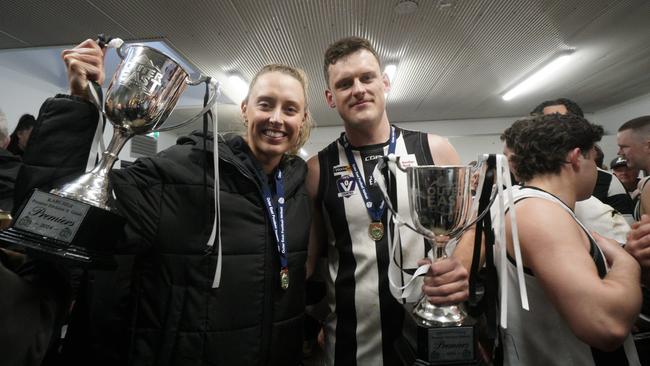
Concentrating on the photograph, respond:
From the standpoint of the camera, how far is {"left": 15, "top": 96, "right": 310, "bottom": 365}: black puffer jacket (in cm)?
91

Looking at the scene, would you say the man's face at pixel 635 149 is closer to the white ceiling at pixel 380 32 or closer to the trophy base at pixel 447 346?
the white ceiling at pixel 380 32

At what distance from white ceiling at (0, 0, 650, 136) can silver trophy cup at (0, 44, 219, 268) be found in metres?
1.99

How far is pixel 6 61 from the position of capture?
14.3 ft

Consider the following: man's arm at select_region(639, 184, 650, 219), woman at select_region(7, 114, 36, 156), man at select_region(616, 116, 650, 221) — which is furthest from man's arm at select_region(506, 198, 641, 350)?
woman at select_region(7, 114, 36, 156)

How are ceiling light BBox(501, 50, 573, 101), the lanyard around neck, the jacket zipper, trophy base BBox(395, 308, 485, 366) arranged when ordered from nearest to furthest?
trophy base BBox(395, 308, 485, 366) < the jacket zipper < the lanyard around neck < ceiling light BBox(501, 50, 573, 101)

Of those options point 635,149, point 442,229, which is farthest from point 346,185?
point 635,149

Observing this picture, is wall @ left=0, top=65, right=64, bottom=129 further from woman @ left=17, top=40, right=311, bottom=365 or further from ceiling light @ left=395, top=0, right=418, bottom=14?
ceiling light @ left=395, top=0, right=418, bottom=14

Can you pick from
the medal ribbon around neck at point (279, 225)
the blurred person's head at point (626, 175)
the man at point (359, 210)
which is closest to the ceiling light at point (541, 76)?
the blurred person's head at point (626, 175)

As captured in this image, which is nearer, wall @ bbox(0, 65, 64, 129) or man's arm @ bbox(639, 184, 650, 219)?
man's arm @ bbox(639, 184, 650, 219)

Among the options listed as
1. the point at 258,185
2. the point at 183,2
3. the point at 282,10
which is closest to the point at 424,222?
the point at 258,185

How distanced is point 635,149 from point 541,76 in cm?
275

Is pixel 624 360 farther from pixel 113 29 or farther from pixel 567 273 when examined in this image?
pixel 113 29

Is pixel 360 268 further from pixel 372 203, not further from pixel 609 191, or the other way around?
pixel 609 191

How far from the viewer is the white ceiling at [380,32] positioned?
3.06 meters
